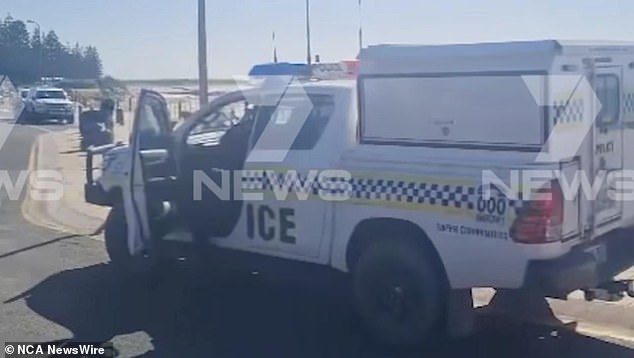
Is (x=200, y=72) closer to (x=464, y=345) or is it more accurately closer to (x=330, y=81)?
(x=330, y=81)

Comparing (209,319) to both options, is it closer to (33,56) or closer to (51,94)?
(33,56)

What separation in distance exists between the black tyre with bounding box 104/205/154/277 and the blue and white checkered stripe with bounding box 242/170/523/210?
1.93 meters

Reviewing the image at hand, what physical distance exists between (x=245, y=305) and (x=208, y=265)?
710 mm

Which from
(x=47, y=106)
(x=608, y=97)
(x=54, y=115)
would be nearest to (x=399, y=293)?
(x=608, y=97)

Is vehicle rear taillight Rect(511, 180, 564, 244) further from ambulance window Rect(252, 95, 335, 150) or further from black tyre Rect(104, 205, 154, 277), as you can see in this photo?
black tyre Rect(104, 205, 154, 277)

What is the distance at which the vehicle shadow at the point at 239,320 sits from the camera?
646 centimetres

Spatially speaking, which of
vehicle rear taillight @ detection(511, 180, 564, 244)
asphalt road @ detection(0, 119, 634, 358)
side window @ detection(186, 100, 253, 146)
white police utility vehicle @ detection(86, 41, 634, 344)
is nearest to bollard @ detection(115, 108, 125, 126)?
asphalt road @ detection(0, 119, 634, 358)

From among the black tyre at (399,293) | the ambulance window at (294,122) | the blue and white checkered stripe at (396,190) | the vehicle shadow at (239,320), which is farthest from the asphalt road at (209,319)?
the ambulance window at (294,122)

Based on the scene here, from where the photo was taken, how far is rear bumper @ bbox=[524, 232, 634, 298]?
226 inches

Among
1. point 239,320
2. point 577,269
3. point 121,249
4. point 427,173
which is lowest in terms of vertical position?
point 239,320

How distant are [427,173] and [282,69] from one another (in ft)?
7.27

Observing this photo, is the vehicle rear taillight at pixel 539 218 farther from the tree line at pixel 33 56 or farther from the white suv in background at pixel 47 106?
the white suv in background at pixel 47 106

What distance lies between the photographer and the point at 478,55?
6086 millimetres

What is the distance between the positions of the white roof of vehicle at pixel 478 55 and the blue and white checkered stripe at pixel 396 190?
0.80 meters
